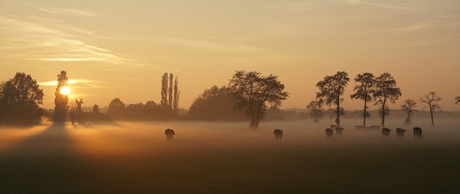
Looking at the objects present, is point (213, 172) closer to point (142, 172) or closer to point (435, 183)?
point (142, 172)

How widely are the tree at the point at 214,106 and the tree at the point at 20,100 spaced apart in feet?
202

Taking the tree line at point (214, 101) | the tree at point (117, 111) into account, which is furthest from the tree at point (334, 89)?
the tree at point (117, 111)

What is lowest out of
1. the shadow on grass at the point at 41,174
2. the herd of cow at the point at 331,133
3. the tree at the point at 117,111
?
the shadow on grass at the point at 41,174

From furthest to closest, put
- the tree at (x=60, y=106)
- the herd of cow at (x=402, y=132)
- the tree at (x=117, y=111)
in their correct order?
the tree at (x=117, y=111)
the tree at (x=60, y=106)
the herd of cow at (x=402, y=132)

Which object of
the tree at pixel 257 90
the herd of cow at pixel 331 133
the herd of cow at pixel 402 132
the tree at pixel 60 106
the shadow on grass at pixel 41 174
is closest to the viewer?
the shadow on grass at pixel 41 174

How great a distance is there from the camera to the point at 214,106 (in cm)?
16762

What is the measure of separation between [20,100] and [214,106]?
70.9m

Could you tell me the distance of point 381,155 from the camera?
37.5 m

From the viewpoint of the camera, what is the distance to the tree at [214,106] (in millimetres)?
164175

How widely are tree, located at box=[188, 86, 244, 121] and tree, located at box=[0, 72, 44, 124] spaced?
61.6 meters

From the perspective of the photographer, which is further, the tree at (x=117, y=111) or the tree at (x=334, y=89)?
the tree at (x=117, y=111)

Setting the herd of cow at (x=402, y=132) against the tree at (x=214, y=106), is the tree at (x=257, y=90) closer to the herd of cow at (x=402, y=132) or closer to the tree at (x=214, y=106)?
the herd of cow at (x=402, y=132)

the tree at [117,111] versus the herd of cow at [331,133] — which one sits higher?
the tree at [117,111]

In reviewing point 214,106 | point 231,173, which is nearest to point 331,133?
point 231,173
